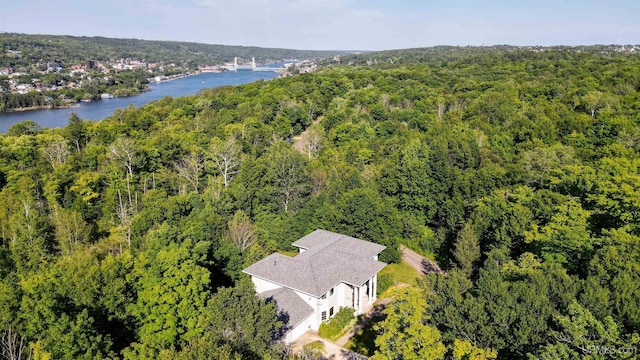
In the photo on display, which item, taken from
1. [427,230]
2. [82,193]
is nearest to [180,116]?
[82,193]

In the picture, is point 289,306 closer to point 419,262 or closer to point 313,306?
point 313,306

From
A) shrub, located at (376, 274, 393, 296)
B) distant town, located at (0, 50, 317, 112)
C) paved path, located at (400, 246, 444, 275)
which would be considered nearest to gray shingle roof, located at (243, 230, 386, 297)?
shrub, located at (376, 274, 393, 296)

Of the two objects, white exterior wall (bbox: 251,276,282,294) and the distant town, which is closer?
white exterior wall (bbox: 251,276,282,294)

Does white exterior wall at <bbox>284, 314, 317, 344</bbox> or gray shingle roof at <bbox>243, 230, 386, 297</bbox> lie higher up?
gray shingle roof at <bbox>243, 230, 386, 297</bbox>

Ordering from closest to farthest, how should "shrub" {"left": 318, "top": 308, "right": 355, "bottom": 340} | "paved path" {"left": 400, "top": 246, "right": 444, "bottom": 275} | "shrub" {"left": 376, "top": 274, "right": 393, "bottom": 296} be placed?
"shrub" {"left": 318, "top": 308, "right": 355, "bottom": 340}, "shrub" {"left": 376, "top": 274, "right": 393, "bottom": 296}, "paved path" {"left": 400, "top": 246, "right": 444, "bottom": 275}

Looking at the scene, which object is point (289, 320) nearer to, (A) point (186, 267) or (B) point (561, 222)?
(A) point (186, 267)

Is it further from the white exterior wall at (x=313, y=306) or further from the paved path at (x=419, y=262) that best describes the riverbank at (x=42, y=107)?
the white exterior wall at (x=313, y=306)

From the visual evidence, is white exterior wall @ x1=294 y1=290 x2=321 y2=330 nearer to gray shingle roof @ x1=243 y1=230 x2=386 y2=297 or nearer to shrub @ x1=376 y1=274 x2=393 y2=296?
gray shingle roof @ x1=243 y1=230 x2=386 y2=297
